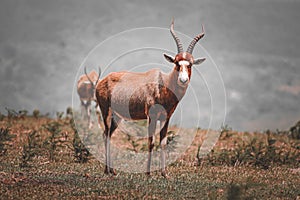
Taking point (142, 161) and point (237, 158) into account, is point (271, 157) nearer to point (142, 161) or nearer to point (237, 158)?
point (237, 158)

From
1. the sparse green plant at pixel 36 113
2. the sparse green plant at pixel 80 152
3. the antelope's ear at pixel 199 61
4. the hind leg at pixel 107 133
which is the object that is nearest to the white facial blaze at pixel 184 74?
the antelope's ear at pixel 199 61

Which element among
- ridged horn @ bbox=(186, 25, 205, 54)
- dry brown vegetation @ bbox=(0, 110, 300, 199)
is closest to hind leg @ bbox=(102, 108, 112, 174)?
dry brown vegetation @ bbox=(0, 110, 300, 199)

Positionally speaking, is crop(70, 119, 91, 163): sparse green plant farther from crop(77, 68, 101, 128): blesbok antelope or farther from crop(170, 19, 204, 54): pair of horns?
crop(77, 68, 101, 128): blesbok antelope

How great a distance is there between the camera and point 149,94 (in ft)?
35.3

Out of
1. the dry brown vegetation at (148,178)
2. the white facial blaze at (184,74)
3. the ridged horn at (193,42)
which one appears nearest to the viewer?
the dry brown vegetation at (148,178)

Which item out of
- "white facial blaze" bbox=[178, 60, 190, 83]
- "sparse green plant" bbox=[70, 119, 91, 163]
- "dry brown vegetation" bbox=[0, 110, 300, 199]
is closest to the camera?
"dry brown vegetation" bbox=[0, 110, 300, 199]

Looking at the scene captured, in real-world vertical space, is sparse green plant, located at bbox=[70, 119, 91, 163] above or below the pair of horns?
below

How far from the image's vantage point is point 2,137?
13.4 metres

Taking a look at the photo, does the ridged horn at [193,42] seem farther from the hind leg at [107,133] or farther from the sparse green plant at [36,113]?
the sparse green plant at [36,113]

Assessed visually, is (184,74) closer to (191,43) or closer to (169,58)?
(169,58)

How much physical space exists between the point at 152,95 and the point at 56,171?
2.86m

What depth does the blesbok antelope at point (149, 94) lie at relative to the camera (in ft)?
34.1

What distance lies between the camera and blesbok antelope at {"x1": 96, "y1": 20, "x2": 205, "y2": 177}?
10398 millimetres

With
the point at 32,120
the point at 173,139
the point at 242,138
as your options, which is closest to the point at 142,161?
the point at 173,139
